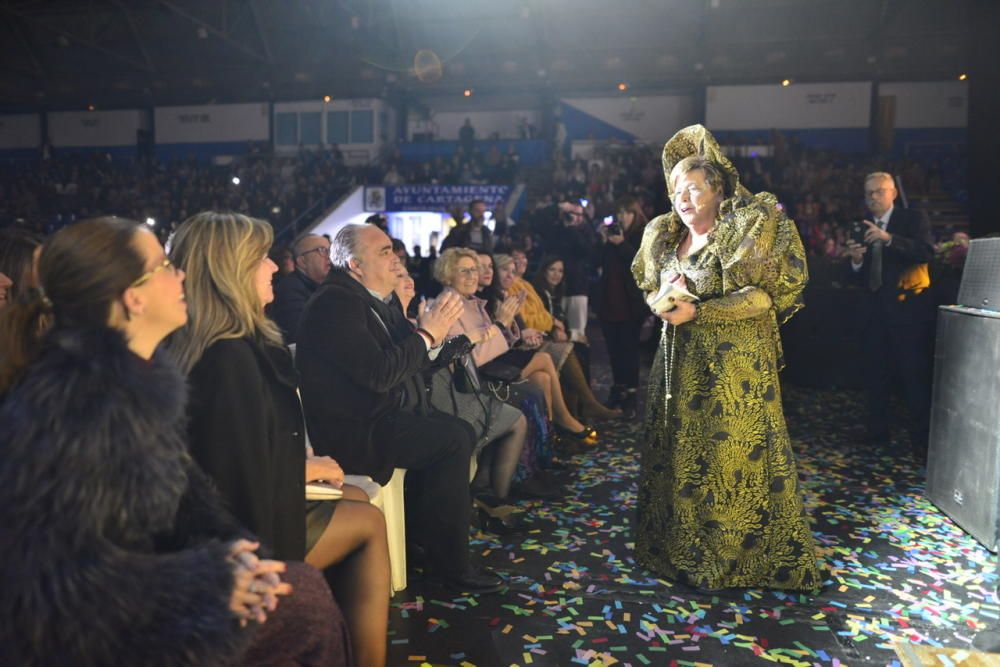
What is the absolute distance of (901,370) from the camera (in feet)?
16.1

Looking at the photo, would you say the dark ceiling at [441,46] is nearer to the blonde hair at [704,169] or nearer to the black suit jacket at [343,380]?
the blonde hair at [704,169]

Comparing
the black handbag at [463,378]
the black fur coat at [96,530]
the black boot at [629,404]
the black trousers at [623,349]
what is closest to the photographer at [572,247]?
the black trousers at [623,349]

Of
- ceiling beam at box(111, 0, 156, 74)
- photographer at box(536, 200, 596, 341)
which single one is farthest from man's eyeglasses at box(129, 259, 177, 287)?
ceiling beam at box(111, 0, 156, 74)

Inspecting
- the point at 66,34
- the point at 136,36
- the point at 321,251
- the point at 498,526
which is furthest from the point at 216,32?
the point at 498,526

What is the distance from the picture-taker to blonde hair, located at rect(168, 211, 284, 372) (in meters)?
1.93

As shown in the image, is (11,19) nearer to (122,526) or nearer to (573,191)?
(573,191)

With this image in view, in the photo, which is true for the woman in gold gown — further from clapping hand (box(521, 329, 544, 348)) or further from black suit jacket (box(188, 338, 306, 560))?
clapping hand (box(521, 329, 544, 348))

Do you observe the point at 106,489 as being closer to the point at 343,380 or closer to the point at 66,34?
the point at 343,380

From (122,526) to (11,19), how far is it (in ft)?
91.7

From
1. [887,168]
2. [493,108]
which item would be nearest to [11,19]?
[493,108]

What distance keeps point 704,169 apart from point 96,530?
7.86 ft

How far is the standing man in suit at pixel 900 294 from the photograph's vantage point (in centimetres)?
482

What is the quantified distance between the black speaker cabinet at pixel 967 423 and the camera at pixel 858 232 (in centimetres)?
112

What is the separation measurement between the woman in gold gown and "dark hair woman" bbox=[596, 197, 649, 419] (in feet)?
9.98
